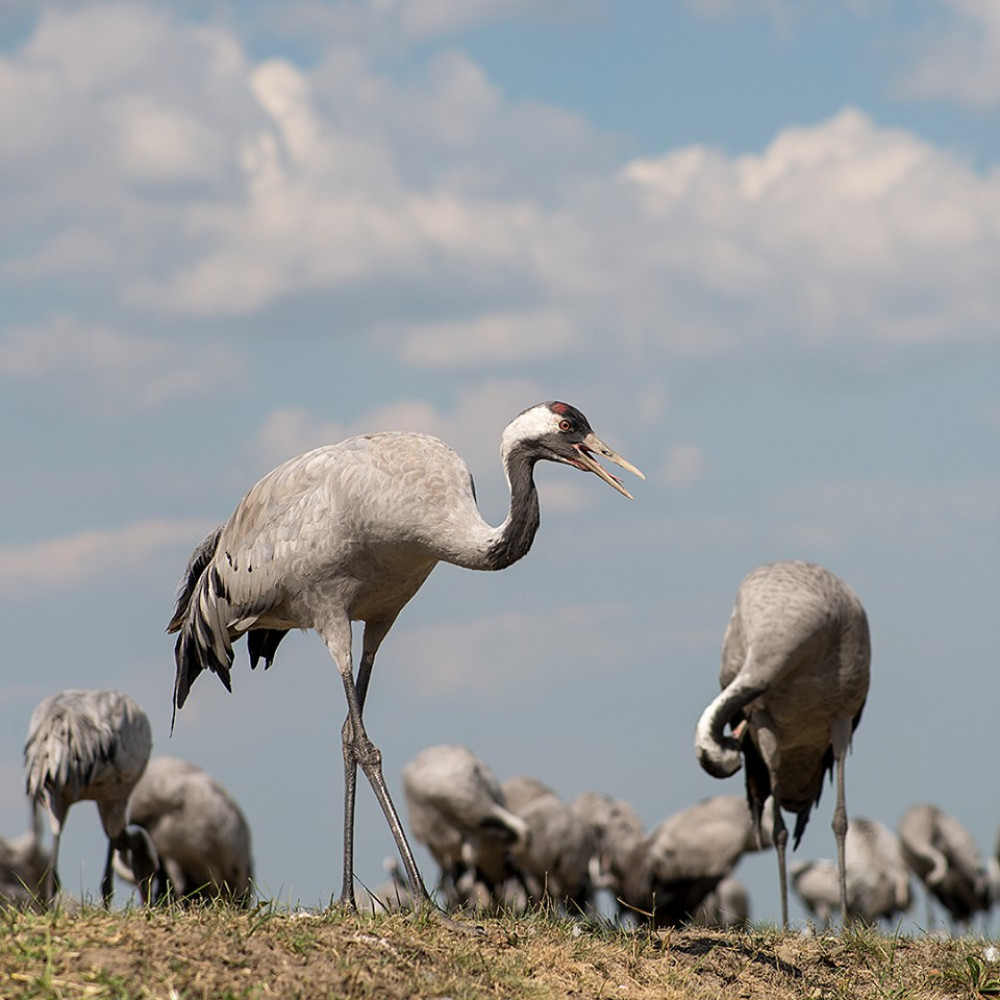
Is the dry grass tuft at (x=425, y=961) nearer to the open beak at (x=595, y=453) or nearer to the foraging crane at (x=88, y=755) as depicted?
the open beak at (x=595, y=453)

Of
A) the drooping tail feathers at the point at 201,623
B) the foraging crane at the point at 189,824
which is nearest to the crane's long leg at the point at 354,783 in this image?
the drooping tail feathers at the point at 201,623

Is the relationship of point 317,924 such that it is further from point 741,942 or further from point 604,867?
point 604,867

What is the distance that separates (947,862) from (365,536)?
13.2 meters

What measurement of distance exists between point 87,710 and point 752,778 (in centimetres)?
503

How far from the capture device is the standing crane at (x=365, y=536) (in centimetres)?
644

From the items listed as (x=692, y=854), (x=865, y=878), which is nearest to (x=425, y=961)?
(x=692, y=854)

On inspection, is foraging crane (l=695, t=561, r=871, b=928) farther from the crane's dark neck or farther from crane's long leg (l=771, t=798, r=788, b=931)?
the crane's dark neck

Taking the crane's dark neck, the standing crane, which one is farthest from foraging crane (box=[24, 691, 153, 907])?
the crane's dark neck

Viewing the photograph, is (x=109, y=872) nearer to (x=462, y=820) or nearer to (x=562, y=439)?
(x=462, y=820)

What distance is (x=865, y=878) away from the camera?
55.1ft

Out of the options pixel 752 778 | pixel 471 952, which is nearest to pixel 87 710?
pixel 752 778

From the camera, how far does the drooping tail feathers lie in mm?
7324

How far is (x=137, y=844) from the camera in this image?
1297 centimetres

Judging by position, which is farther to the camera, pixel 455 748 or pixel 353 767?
pixel 455 748
